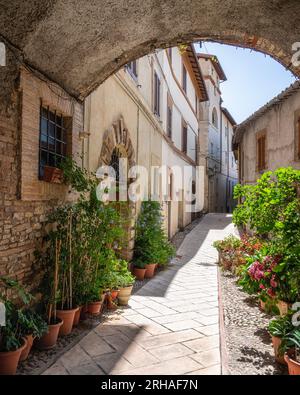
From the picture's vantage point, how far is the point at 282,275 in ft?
13.6

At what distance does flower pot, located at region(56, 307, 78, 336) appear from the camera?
177 inches

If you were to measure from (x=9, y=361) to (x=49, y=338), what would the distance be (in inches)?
31.9

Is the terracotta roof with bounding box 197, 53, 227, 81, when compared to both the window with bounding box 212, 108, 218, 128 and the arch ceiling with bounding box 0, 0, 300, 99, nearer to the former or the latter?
the window with bounding box 212, 108, 218, 128

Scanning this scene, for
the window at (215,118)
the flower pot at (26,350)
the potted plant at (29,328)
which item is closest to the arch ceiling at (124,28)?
the potted plant at (29,328)

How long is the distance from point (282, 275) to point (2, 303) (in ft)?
10.3

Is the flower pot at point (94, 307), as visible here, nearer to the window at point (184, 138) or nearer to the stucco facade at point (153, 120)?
the stucco facade at point (153, 120)

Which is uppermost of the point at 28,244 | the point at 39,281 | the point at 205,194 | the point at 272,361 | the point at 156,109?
the point at 156,109

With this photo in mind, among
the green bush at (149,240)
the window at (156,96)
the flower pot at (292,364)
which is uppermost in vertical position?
the window at (156,96)

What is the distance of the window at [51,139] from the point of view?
465 cm

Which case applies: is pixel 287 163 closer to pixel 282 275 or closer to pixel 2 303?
pixel 282 275

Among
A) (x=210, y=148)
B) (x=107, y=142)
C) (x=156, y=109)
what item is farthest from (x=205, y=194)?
(x=107, y=142)

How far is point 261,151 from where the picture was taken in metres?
11.5

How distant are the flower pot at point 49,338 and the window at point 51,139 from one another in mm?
1896

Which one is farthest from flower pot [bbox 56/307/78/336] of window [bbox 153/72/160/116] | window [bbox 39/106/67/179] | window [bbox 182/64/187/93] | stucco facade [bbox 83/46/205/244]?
window [bbox 182/64/187/93]
